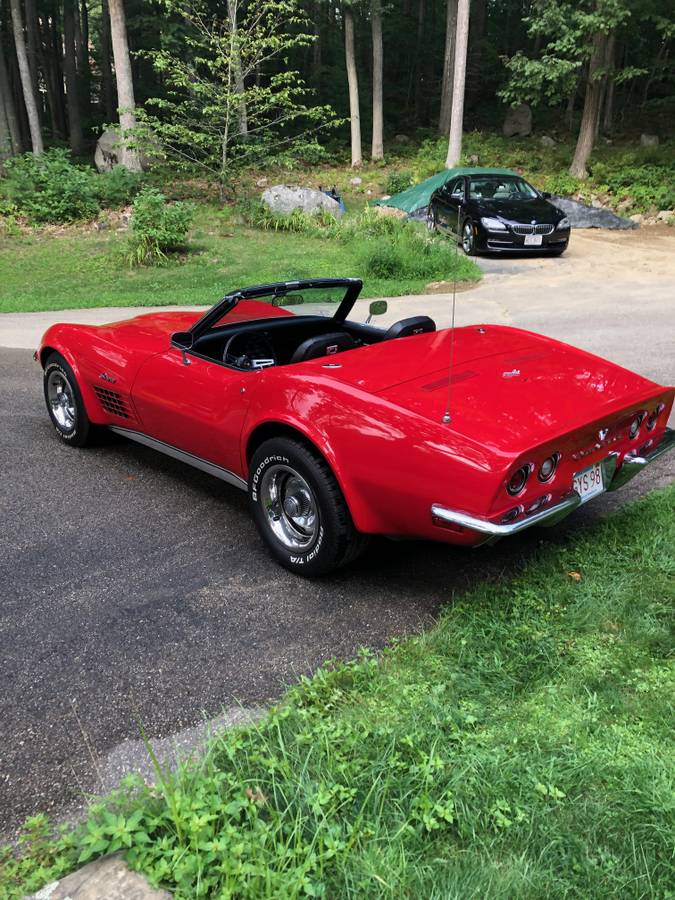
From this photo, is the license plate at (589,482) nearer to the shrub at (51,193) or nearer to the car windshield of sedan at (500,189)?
the car windshield of sedan at (500,189)

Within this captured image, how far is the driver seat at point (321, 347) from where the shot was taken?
12.6 ft

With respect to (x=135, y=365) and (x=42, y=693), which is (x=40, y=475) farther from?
(x=42, y=693)

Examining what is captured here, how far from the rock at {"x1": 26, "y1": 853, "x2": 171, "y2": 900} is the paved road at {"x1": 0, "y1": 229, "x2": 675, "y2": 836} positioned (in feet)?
1.35

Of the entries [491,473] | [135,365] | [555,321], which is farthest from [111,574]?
[555,321]

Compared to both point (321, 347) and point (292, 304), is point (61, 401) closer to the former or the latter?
point (292, 304)

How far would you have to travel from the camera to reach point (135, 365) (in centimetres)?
439

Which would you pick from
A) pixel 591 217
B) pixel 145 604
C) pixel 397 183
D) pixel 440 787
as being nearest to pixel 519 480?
pixel 440 787

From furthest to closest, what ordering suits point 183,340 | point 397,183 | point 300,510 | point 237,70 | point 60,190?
point 397,183, point 60,190, point 237,70, point 183,340, point 300,510

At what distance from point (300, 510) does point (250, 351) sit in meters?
1.27

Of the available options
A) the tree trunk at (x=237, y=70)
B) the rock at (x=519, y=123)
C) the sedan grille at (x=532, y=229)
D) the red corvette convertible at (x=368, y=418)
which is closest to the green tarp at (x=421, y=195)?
the sedan grille at (x=532, y=229)

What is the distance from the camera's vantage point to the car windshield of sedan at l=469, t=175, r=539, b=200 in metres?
14.3

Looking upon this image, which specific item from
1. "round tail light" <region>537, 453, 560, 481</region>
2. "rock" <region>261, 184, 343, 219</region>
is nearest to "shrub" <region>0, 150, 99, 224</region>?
"rock" <region>261, 184, 343, 219</region>

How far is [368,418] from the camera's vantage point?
3.11 meters

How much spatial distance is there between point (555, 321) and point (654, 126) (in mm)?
21000
